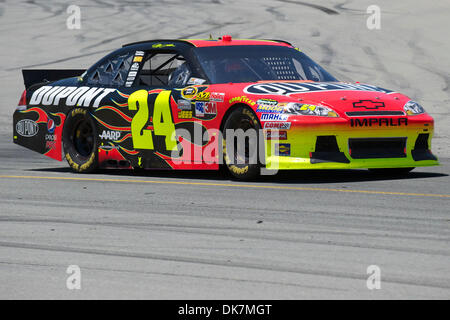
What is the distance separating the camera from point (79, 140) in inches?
424

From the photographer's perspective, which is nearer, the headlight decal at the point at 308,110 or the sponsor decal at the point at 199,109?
the headlight decal at the point at 308,110

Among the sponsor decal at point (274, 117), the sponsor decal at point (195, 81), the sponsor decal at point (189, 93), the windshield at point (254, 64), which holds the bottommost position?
the sponsor decal at point (274, 117)

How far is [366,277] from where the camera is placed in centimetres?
511

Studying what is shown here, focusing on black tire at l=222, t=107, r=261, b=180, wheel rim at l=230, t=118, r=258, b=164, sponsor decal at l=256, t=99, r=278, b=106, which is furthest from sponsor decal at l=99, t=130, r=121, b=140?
sponsor decal at l=256, t=99, r=278, b=106

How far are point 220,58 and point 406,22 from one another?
20.4 m

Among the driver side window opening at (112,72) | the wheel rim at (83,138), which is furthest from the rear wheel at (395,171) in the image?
the wheel rim at (83,138)

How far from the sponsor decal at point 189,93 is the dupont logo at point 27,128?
7.83 ft

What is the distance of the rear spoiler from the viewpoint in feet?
37.7

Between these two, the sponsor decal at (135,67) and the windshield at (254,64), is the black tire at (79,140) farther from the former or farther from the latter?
the windshield at (254,64)

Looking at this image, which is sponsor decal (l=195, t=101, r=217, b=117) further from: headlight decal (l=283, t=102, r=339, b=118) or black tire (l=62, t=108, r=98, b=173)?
black tire (l=62, t=108, r=98, b=173)

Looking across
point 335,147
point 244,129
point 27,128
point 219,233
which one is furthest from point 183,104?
point 219,233

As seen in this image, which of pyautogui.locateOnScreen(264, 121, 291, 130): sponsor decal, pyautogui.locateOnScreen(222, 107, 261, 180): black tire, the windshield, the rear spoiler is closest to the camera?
pyautogui.locateOnScreen(264, 121, 291, 130): sponsor decal

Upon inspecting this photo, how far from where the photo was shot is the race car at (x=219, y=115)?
8.71 metres

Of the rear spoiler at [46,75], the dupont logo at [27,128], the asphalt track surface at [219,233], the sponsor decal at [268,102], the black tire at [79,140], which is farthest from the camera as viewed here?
the rear spoiler at [46,75]
